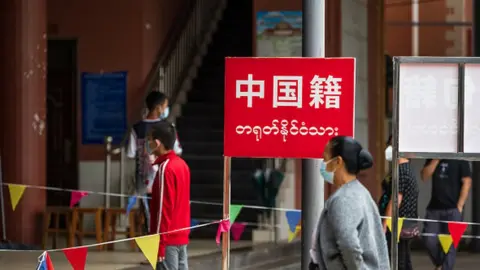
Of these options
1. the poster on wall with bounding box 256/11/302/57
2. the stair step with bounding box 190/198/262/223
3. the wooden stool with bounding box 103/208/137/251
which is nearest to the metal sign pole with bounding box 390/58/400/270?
the wooden stool with bounding box 103/208/137/251

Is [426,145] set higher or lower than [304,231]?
higher

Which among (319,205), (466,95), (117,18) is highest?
(117,18)

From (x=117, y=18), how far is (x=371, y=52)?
14.4 ft

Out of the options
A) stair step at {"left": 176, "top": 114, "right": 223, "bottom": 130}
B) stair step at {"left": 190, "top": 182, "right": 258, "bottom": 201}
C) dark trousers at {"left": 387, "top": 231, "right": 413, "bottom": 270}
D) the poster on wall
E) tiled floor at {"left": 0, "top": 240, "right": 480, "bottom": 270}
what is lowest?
tiled floor at {"left": 0, "top": 240, "right": 480, "bottom": 270}

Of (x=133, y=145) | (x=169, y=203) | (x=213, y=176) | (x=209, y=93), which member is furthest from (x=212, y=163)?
(x=169, y=203)

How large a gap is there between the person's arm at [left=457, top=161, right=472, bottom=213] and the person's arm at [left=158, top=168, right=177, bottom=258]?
4405 millimetres

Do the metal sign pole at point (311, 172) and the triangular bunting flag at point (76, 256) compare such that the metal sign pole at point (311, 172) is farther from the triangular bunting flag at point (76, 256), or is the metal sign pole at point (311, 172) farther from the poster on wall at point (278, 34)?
the poster on wall at point (278, 34)

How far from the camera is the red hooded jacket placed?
34.3 ft

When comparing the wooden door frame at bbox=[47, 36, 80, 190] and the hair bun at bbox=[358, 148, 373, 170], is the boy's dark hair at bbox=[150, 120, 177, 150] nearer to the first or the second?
the hair bun at bbox=[358, 148, 373, 170]

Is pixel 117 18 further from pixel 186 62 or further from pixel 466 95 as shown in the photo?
pixel 466 95

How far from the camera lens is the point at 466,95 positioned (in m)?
9.88

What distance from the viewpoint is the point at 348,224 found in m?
7.49

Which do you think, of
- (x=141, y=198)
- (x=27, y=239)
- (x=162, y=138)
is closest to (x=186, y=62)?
(x=27, y=239)

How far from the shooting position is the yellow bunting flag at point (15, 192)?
1561 cm
